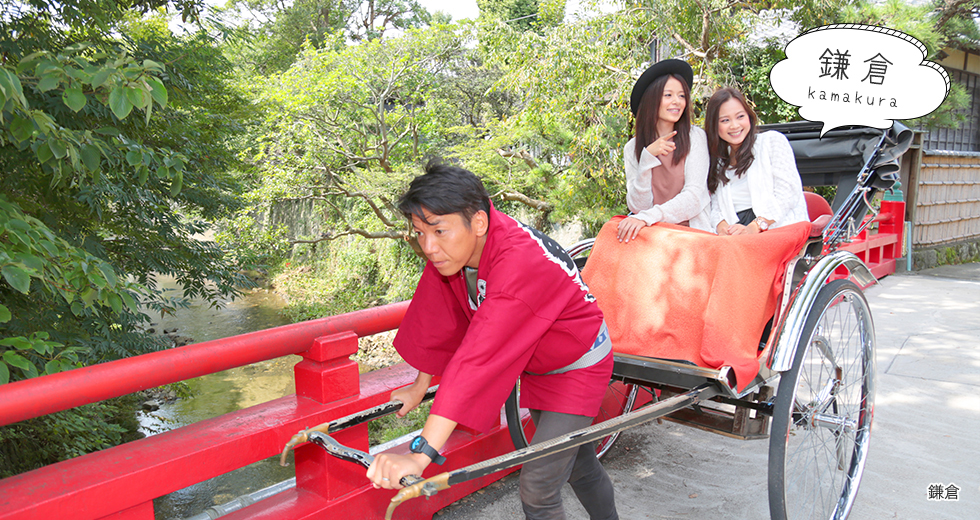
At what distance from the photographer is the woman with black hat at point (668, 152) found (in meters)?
2.93

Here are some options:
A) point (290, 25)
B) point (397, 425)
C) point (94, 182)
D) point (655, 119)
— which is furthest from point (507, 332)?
point (290, 25)

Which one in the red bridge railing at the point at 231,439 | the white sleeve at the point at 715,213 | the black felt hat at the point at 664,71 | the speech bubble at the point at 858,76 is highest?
the speech bubble at the point at 858,76

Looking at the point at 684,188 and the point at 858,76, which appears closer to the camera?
the point at 684,188

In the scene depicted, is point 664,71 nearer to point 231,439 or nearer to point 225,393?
point 231,439

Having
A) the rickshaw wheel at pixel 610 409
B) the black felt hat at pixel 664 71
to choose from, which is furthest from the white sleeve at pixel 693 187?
the rickshaw wheel at pixel 610 409

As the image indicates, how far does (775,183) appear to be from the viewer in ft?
9.66

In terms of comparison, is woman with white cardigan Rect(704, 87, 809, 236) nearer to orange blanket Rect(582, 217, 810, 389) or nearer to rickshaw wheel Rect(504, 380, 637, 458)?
orange blanket Rect(582, 217, 810, 389)

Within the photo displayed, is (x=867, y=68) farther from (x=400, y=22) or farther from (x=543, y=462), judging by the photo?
(x=400, y=22)

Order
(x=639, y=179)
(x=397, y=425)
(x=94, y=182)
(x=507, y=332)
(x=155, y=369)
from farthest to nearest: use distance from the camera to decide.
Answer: (x=397, y=425) < (x=94, y=182) < (x=639, y=179) < (x=155, y=369) < (x=507, y=332)

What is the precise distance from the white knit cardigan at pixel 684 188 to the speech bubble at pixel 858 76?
7.46 ft

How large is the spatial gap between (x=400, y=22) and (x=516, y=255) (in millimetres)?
23436

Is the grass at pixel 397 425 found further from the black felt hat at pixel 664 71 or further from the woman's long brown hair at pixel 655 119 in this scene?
the black felt hat at pixel 664 71

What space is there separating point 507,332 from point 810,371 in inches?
67.7

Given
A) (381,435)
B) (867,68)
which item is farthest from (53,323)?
(867,68)
